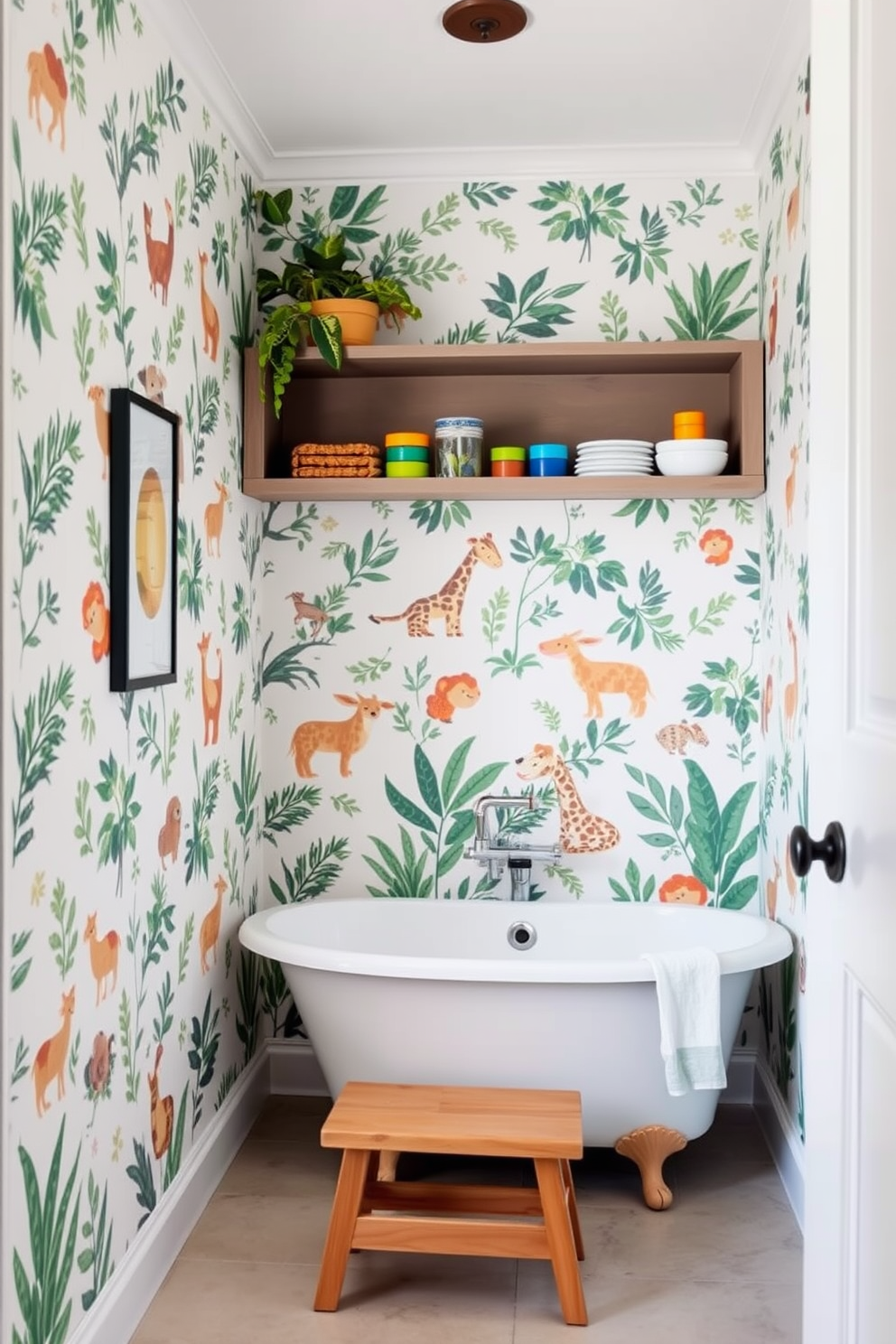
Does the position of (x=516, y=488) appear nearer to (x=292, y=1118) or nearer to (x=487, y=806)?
(x=487, y=806)

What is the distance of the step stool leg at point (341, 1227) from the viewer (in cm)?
236

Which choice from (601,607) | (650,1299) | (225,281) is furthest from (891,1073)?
(225,281)

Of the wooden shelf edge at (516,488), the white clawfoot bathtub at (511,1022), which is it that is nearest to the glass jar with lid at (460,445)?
the wooden shelf edge at (516,488)

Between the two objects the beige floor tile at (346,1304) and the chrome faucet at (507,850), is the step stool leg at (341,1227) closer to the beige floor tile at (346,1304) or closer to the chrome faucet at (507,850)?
the beige floor tile at (346,1304)

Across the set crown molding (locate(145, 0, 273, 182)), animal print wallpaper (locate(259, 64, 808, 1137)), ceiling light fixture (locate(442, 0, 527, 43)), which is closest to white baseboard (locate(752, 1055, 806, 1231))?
animal print wallpaper (locate(259, 64, 808, 1137))

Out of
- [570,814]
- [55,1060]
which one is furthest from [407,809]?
[55,1060]

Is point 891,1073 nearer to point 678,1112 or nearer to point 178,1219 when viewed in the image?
point 678,1112

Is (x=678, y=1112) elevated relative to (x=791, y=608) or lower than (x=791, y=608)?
lower

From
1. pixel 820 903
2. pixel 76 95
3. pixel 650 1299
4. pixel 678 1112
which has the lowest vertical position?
pixel 650 1299

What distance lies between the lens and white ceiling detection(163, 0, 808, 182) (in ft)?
8.54

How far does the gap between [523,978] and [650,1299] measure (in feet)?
2.22

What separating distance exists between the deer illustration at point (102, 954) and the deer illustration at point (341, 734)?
1.30 m

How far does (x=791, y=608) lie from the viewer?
2.96m

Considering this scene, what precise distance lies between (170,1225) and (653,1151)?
1.09 metres
